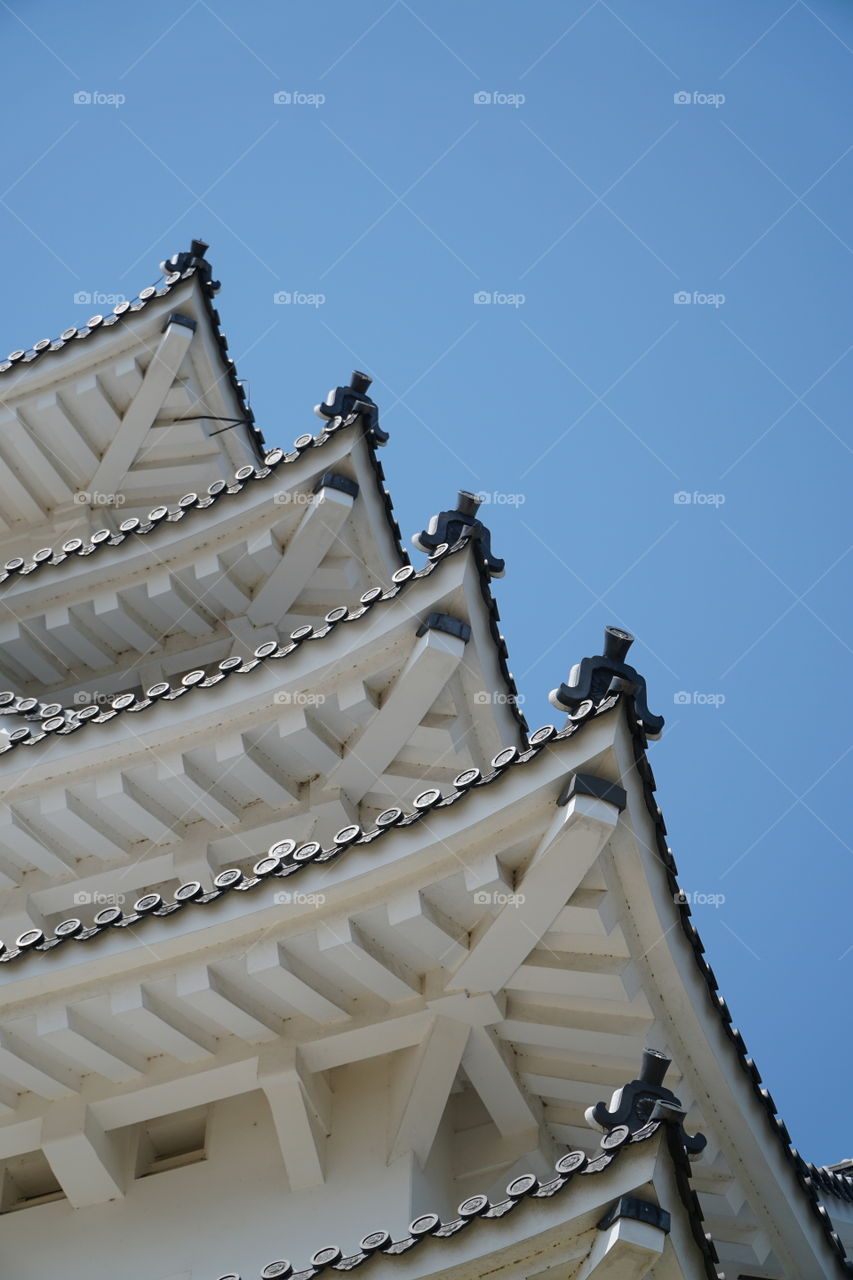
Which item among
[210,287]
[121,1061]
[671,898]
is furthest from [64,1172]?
[210,287]

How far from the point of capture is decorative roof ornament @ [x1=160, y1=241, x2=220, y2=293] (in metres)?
15.4

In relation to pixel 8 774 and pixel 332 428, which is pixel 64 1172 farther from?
pixel 332 428

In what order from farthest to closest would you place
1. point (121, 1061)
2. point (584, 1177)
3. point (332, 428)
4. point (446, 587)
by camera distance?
1. point (332, 428)
2. point (446, 587)
3. point (121, 1061)
4. point (584, 1177)

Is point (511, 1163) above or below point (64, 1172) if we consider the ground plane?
below

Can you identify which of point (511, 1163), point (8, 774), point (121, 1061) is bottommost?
point (511, 1163)

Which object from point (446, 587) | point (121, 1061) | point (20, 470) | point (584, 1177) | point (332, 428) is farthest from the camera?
point (20, 470)

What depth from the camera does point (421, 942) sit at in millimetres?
8734

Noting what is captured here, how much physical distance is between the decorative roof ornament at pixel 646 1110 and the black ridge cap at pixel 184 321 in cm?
948

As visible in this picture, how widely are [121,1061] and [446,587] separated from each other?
11.6 feet
